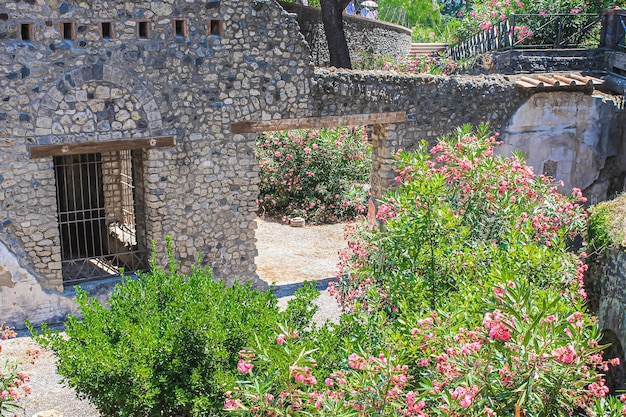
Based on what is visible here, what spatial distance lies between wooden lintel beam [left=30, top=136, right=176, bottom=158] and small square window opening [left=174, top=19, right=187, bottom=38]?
53.8 inches

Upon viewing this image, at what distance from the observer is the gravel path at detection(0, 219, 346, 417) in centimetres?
853

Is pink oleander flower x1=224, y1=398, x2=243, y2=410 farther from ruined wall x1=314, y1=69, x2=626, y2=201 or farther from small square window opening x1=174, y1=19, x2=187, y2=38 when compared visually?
ruined wall x1=314, y1=69, x2=626, y2=201

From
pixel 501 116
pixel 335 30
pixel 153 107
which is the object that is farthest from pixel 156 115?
pixel 335 30

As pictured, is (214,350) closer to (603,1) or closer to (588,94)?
(588,94)

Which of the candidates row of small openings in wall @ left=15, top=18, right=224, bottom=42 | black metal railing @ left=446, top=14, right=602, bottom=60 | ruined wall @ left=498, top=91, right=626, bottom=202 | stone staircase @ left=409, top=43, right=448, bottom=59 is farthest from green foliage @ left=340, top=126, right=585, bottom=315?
stone staircase @ left=409, top=43, right=448, bottom=59

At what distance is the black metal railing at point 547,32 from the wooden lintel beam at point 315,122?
14.9ft

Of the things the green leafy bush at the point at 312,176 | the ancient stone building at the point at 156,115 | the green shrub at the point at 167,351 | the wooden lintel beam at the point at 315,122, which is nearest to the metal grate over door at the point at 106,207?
the ancient stone building at the point at 156,115

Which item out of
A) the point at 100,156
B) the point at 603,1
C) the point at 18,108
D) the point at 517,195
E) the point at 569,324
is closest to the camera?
the point at 569,324

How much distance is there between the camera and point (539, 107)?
13.5 meters

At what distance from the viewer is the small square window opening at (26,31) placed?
9.58m

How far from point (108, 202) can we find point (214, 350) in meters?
7.18

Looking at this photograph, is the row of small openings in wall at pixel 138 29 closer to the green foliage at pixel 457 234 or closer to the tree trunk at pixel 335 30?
the green foliage at pixel 457 234

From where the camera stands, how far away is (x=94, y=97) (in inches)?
395

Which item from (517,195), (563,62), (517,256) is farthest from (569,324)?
(563,62)
